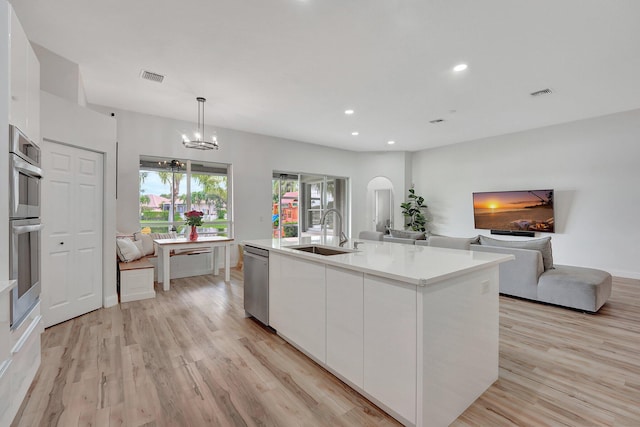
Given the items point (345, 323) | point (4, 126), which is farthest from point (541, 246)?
point (4, 126)

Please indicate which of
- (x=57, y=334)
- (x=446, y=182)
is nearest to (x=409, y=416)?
(x=57, y=334)

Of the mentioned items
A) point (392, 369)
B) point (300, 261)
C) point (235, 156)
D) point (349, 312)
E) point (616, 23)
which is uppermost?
point (616, 23)

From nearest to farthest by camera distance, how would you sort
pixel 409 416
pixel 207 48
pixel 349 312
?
pixel 409 416
pixel 349 312
pixel 207 48

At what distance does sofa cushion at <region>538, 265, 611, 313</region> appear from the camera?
3337 mm

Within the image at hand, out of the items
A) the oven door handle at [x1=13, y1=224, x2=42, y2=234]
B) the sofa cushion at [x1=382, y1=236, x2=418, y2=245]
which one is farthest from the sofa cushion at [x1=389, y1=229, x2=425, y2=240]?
the oven door handle at [x1=13, y1=224, x2=42, y2=234]

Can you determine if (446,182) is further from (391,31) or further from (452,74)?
(391,31)

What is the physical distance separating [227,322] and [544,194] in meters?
6.39

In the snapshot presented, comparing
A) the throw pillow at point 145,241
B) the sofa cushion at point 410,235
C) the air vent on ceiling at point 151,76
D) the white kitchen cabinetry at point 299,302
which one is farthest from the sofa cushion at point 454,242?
the throw pillow at point 145,241

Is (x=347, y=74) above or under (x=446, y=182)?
above

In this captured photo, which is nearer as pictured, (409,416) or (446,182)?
(409,416)

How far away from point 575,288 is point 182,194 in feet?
20.6

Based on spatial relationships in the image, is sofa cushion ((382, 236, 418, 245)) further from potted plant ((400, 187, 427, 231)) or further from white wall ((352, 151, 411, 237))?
white wall ((352, 151, 411, 237))

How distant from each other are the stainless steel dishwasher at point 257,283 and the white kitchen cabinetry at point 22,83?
1946 mm

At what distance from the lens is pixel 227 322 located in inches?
126
